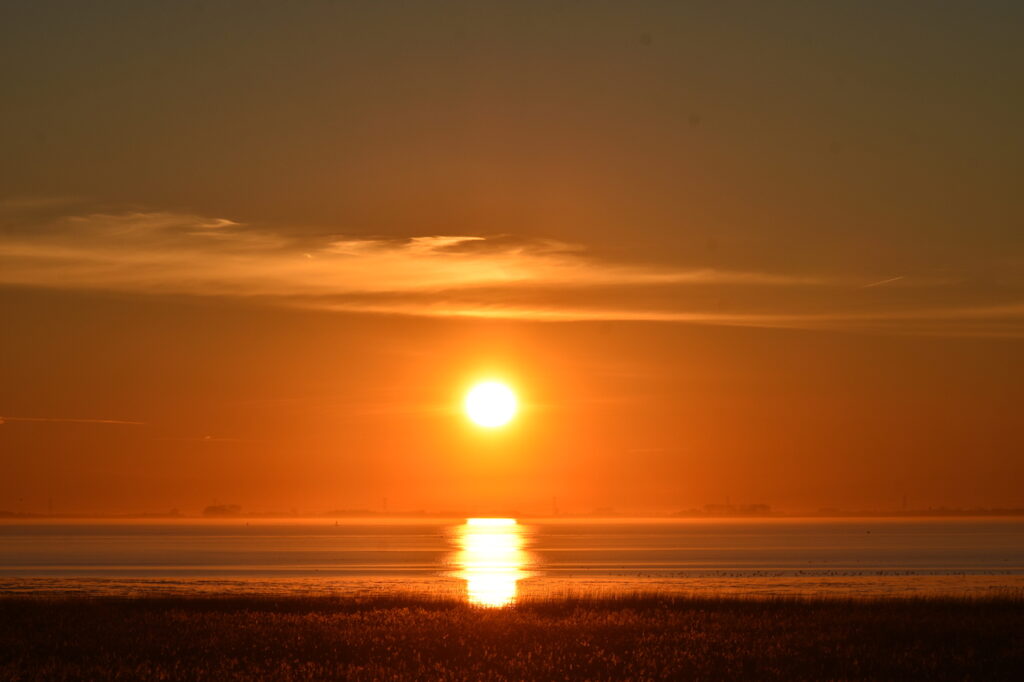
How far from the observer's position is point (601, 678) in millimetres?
29781

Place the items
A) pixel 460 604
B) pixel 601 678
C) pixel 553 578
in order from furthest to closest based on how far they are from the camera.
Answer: pixel 553 578 < pixel 460 604 < pixel 601 678

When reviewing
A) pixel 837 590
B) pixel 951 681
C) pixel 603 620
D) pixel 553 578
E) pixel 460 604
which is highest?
pixel 553 578

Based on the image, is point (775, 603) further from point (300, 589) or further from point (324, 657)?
point (300, 589)

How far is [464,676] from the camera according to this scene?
98.1 ft

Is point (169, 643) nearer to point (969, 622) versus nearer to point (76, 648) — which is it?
point (76, 648)

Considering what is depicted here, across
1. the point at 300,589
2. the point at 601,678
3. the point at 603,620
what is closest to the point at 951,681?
the point at 601,678

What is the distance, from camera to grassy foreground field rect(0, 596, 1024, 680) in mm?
30922

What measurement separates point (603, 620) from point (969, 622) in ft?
44.8

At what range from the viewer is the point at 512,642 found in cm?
3697

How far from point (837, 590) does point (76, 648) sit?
57.0m

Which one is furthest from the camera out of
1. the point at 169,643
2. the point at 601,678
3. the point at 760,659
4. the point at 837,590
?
the point at 837,590

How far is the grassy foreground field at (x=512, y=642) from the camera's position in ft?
101

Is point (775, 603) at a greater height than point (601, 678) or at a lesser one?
greater

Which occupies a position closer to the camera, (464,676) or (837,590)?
(464,676)
